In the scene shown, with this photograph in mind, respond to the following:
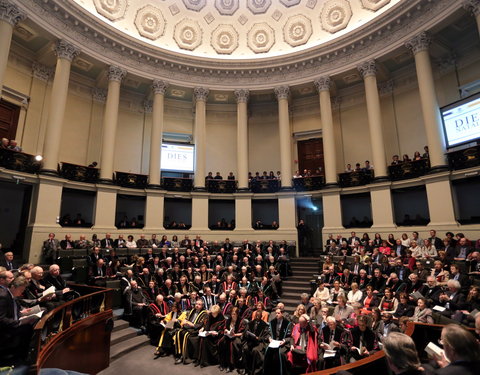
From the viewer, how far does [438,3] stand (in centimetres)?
1172

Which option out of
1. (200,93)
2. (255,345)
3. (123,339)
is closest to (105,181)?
(200,93)

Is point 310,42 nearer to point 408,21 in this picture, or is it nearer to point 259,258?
point 408,21

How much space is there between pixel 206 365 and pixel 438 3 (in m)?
15.8

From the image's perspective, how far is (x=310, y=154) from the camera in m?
18.3

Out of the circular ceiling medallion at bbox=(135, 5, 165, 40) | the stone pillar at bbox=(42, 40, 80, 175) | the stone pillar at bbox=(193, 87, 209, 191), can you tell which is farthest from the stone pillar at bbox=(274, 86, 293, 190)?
the stone pillar at bbox=(42, 40, 80, 175)

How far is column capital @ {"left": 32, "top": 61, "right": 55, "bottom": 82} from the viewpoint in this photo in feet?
45.8

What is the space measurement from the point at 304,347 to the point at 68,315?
177 inches

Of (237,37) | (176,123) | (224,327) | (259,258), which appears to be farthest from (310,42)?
(224,327)

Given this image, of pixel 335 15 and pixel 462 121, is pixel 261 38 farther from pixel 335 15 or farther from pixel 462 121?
pixel 462 121

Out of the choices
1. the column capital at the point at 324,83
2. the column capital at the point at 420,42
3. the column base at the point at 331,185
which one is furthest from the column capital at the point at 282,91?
the column capital at the point at 420,42

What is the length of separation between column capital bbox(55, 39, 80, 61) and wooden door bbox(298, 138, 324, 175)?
13.5 meters

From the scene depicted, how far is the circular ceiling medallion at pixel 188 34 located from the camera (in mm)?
17297

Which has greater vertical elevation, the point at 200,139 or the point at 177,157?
the point at 200,139

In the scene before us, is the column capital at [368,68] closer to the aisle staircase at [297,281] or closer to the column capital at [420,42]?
the column capital at [420,42]
